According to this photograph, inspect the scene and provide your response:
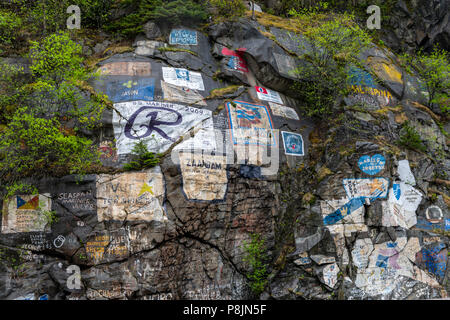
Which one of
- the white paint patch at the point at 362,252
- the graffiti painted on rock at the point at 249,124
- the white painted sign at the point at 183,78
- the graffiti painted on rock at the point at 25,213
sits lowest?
the white paint patch at the point at 362,252

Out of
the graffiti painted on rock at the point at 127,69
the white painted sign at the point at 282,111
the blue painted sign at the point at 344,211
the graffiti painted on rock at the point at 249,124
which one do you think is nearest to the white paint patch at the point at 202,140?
the graffiti painted on rock at the point at 249,124

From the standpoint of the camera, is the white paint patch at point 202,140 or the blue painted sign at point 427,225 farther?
the blue painted sign at point 427,225

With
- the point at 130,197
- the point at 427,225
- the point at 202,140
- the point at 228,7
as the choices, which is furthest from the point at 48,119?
the point at 427,225

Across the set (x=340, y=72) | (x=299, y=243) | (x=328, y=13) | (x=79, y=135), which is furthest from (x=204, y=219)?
(x=328, y=13)

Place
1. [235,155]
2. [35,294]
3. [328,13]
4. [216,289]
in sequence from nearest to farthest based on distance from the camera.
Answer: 1. [35,294]
2. [216,289]
3. [235,155]
4. [328,13]

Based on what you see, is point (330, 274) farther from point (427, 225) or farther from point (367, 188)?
point (427, 225)

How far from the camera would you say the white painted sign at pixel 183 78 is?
43.1 ft

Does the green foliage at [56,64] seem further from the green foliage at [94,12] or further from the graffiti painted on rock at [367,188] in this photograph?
the graffiti painted on rock at [367,188]

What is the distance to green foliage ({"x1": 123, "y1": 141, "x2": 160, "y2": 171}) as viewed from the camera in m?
11.2

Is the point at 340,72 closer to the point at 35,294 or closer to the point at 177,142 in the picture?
the point at 177,142

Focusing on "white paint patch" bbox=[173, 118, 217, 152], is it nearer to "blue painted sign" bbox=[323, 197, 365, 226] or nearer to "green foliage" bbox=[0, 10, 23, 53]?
"blue painted sign" bbox=[323, 197, 365, 226]

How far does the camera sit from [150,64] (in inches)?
525

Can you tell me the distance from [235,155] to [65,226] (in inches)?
244

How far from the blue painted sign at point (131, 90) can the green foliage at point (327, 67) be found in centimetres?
648
